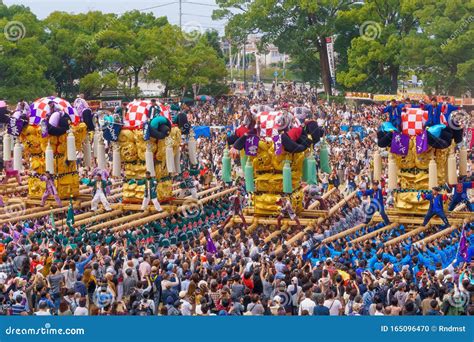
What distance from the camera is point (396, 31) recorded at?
72375 mm

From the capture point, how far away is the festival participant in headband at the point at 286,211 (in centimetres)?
2611

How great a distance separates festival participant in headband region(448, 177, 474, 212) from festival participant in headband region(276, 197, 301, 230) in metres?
4.15

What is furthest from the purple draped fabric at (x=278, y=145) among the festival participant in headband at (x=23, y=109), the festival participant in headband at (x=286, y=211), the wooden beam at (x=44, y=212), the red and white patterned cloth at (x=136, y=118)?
the festival participant in headband at (x=23, y=109)

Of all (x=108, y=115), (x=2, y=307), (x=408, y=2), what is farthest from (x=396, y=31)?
(x=2, y=307)

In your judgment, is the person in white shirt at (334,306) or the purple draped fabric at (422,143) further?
the purple draped fabric at (422,143)

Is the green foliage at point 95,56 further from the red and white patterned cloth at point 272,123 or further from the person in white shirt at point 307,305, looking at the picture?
the person in white shirt at point 307,305

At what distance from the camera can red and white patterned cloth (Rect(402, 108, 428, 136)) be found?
26.2 m

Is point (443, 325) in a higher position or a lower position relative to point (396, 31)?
lower

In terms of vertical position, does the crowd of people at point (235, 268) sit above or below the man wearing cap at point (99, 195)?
below

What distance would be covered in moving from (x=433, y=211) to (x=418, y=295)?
760 cm

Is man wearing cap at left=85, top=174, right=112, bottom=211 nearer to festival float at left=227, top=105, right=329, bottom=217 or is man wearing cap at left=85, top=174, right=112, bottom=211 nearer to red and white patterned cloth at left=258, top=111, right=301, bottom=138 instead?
festival float at left=227, top=105, right=329, bottom=217

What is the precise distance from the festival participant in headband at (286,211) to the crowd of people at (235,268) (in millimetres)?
40

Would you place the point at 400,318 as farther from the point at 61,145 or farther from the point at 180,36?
the point at 180,36

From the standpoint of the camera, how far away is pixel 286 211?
86.1ft
